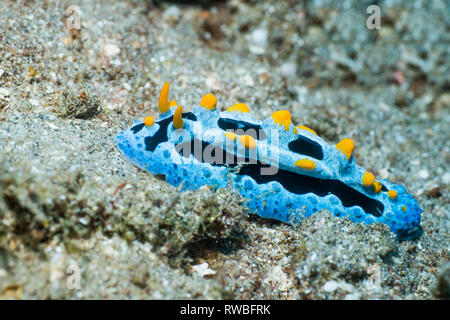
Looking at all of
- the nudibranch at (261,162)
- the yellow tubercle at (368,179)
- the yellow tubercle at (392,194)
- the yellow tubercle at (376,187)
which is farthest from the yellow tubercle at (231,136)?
the yellow tubercle at (392,194)

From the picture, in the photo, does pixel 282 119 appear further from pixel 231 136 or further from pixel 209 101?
pixel 209 101

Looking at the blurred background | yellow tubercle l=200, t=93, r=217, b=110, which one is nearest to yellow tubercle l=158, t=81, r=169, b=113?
yellow tubercle l=200, t=93, r=217, b=110

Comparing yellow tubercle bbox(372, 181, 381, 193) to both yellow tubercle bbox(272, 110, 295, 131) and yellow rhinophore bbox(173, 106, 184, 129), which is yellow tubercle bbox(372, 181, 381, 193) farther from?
yellow rhinophore bbox(173, 106, 184, 129)

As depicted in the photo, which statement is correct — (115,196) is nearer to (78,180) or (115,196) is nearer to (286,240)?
(78,180)

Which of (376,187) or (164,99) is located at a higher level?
(164,99)

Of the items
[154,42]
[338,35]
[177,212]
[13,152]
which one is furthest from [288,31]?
[13,152]

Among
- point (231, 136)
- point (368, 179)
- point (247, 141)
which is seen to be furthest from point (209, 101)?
point (368, 179)

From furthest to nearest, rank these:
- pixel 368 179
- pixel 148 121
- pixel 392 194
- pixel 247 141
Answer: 1. pixel 392 194
2. pixel 148 121
3. pixel 368 179
4. pixel 247 141
